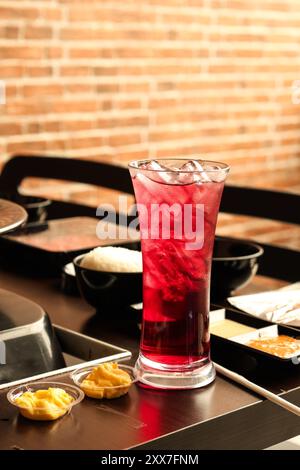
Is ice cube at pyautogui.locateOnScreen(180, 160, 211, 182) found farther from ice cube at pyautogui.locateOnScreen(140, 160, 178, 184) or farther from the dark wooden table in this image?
the dark wooden table

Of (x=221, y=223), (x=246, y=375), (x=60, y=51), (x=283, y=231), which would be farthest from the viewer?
(x=283, y=231)

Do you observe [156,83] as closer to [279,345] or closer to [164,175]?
[279,345]

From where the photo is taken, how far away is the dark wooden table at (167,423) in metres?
0.92

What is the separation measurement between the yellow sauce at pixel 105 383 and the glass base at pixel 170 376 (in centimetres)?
3

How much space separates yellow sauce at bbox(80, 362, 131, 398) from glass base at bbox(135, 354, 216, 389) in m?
0.03

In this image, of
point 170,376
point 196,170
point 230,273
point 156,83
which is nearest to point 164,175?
point 196,170

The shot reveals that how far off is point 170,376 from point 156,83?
2.71 m

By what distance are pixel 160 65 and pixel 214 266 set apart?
2343mm

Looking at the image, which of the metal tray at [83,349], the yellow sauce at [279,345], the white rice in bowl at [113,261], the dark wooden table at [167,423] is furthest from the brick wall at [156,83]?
the dark wooden table at [167,423]

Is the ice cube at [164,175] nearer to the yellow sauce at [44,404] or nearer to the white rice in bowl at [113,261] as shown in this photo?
the yellow sauce at [44,404]

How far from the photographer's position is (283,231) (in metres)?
4.39

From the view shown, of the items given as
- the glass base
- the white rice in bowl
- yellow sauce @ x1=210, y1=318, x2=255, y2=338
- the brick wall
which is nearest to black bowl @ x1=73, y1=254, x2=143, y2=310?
the white rice in bowl
